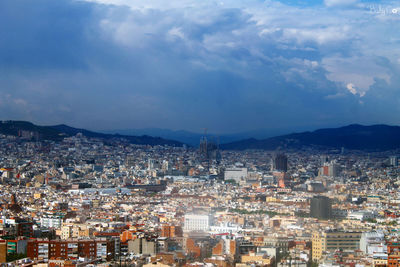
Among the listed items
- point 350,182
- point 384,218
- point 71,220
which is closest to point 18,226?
point 71,220

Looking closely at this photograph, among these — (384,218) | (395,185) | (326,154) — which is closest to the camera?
(384,218)

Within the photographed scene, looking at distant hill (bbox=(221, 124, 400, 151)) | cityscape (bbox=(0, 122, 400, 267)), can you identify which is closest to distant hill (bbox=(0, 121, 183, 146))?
cityscape (bbox=(0, 122, 400, 267))

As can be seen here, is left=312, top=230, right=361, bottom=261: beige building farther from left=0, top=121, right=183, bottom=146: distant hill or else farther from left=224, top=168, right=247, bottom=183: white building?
left=0, top=121, right=183, bottom=146: distant hill

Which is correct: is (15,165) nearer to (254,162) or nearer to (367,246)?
(254,162)

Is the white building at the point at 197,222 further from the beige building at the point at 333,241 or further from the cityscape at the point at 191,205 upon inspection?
the beige building at the point at 333,241

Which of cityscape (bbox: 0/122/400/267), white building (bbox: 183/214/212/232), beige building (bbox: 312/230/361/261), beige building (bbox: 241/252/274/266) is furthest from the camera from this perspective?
white building (bbox: 183/214/212/232)

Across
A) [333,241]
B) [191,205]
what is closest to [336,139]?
[191,205]

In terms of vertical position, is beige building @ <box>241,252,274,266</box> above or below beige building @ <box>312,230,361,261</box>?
below
